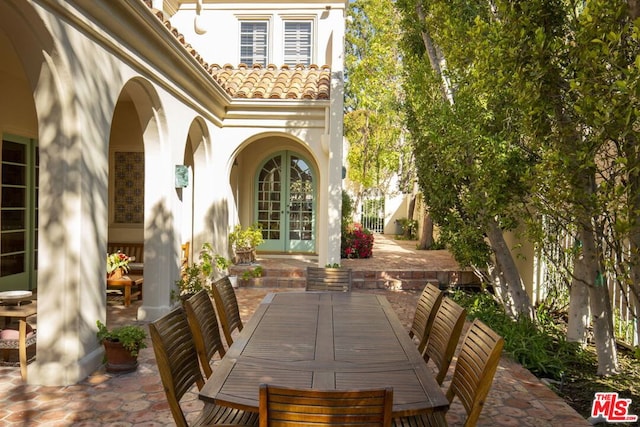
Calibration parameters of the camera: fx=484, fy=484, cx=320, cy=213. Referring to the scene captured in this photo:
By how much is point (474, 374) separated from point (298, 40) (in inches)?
442

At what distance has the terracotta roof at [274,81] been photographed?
391 inches

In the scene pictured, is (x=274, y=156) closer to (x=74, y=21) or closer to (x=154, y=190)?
(x=154, y=190)

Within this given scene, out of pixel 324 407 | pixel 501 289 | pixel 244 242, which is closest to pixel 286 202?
pixel 244 242

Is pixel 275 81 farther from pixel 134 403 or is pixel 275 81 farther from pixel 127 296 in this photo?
pixel 134 403

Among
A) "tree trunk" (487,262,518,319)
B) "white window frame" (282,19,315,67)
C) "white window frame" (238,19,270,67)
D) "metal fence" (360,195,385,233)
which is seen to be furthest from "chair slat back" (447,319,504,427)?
"metal fence" (360,195,385,233)

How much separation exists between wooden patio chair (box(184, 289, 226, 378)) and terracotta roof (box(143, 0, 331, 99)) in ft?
20.8

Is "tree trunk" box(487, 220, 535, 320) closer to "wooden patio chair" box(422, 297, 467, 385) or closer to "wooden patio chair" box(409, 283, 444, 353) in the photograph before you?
"wooden patio chair" box(409, 283, 444, 353)

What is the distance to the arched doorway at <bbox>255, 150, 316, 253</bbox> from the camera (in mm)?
12617

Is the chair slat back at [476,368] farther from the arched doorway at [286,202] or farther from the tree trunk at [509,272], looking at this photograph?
the arched doorway at [286,202]

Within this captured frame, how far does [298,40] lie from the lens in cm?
1241

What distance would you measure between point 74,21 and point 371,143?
14.8 metres

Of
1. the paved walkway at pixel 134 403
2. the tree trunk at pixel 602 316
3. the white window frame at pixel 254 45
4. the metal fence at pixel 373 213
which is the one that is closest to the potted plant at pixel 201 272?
the paved walkway at pixel 134 403

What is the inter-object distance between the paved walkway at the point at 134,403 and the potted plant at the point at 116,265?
8.78 ft

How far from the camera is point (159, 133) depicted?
668cm
